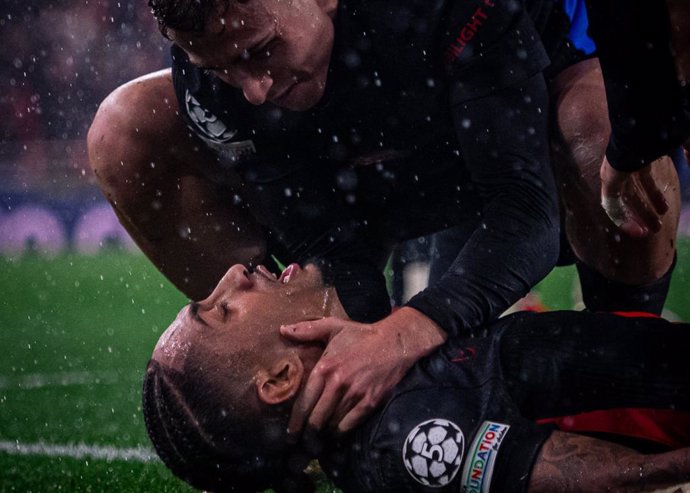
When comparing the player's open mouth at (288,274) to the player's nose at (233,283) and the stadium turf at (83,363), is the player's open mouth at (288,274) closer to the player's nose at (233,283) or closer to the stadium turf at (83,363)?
the player's nose at (233,283)

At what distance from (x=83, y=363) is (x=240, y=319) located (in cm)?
316

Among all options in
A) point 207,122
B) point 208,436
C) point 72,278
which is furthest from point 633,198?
point 72,278

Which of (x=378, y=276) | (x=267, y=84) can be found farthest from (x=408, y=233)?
(x=267, y=84)

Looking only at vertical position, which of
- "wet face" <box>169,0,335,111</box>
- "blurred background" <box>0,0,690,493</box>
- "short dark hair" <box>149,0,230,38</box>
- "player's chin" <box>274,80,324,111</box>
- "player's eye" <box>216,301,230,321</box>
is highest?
"short dark hair" <box>149,0,230,38</box>

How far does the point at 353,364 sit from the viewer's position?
186 centimetres

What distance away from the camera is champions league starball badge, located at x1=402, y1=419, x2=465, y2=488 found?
5.65 feet

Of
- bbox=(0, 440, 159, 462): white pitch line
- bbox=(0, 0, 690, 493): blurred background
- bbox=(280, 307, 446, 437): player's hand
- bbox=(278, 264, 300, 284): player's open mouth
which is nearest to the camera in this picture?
bbox=(280, 307, 446, 437): player's hand

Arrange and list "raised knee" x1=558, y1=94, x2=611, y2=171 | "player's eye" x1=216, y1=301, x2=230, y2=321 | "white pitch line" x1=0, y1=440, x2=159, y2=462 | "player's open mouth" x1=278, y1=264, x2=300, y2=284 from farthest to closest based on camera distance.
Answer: "white pitch line" x1=0, y1=440, x2=159, y2=462, "raised knee" x1=558, y1=94, x2=611, y2=171, "player's open mouth" x1=278, y1=264, x2=300, y2=284, "player's eye" x1=216, y1=301, x2=230, y2=321

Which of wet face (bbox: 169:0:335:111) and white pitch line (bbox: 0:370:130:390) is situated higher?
wet face (bbox: 169:0:335:111)

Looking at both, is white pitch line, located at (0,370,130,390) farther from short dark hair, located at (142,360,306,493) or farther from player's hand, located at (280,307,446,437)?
player's hand, located at (280,307,446,437)

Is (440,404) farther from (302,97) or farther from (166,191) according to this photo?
(166,191)

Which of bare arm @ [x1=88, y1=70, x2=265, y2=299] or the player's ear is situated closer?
the player's ear

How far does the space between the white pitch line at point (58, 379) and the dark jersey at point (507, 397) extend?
2.68 m

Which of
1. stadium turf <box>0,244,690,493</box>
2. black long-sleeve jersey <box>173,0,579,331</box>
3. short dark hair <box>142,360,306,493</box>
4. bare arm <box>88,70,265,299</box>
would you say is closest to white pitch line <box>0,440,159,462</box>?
stadium turf <box>0,244,690,493</box>
